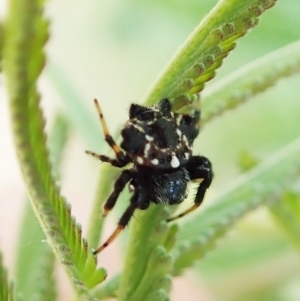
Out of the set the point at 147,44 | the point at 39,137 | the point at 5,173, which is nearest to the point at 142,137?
the point at 39,137

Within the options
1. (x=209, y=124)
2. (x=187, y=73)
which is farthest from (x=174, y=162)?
(x=209, y=124)

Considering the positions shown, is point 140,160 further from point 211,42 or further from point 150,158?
point 211,42

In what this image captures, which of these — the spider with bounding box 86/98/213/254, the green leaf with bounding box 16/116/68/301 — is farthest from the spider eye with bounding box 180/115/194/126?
the green leaf with bounding box 16/116/68/301

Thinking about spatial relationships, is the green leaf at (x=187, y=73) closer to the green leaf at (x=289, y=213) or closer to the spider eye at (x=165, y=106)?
the spider eye at (x=165, y=106)

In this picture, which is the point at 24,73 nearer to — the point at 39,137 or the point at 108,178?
the point at 39,137

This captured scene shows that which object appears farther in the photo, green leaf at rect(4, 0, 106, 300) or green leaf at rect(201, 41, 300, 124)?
green leaf at rect(201, 41, 300, 124)

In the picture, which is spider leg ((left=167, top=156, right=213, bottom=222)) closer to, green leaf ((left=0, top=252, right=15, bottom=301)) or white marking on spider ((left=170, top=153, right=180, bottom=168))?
white marking on spider ((left=170, top=153, right=180, bottom=168))
